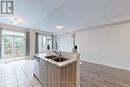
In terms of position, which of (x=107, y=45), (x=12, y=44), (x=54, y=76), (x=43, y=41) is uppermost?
(x=43, y=41)

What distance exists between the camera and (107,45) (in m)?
5.66

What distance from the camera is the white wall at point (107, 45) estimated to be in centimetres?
483

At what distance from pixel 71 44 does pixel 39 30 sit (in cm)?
334

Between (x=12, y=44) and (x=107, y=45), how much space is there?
22.5 ft

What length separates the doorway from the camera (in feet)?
21.5

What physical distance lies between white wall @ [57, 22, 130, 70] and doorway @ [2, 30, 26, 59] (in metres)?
4.76

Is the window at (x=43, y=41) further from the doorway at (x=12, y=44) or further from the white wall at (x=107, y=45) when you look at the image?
the white wall at (x=107, y=45)

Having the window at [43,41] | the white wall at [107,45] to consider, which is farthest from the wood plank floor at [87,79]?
the window at [43,41]

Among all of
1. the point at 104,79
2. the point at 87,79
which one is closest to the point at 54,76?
the point at 87,79

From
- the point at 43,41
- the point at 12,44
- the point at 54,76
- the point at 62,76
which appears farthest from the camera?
the point at 43,41

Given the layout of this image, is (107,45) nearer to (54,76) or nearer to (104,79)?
(104,79)

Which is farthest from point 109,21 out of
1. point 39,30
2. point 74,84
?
point 39,30

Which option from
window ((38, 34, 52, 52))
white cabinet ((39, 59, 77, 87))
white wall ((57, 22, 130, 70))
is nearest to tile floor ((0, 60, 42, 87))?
white cabinet ((39, 59, 77, 87))

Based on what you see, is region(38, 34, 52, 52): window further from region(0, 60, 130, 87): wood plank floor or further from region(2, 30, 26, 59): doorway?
region(0, 60, 130, 87): wood plank floor
